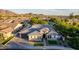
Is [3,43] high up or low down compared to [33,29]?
down

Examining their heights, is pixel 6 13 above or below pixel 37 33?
above

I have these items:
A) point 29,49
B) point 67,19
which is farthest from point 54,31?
point 29,49

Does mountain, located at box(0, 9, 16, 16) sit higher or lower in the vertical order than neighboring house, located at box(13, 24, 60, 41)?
higher

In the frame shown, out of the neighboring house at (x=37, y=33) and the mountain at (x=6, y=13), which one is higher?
the mountain at (x=6, y=13)
